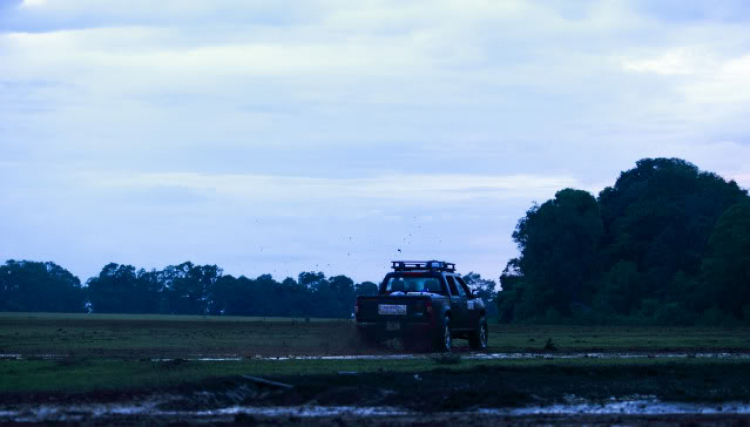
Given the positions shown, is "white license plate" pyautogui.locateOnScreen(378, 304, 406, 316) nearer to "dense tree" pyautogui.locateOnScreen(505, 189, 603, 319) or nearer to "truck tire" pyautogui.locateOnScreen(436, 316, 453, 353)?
"truck tire" pyautogui.locateOnScreen(436, 316, 453, 353)

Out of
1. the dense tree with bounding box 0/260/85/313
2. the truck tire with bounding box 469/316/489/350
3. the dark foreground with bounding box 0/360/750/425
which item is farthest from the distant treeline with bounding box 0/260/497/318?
the dark foreground with bounding box 0/360/750/425

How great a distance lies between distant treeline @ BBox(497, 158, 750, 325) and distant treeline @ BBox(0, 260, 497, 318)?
22074 millimetres

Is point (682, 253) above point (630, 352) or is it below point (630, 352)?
above

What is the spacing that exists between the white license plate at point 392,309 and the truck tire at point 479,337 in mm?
3297

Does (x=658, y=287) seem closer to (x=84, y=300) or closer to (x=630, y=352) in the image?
(x=630, y=352)

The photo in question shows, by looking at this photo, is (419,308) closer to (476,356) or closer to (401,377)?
(476,356)

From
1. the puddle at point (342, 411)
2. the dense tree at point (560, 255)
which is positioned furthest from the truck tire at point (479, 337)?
the dense tree at point (560, 255)

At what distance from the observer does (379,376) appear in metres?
17.5

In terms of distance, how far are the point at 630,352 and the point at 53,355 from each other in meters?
12.2

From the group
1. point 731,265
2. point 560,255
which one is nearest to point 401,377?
point 731,265

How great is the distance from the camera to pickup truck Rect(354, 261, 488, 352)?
85.5 feet

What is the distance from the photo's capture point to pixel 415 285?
2764 cm

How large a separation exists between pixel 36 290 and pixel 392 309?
425ft

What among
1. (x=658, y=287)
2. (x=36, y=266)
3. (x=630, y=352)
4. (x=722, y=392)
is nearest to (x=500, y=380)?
(x=722, y=392)
